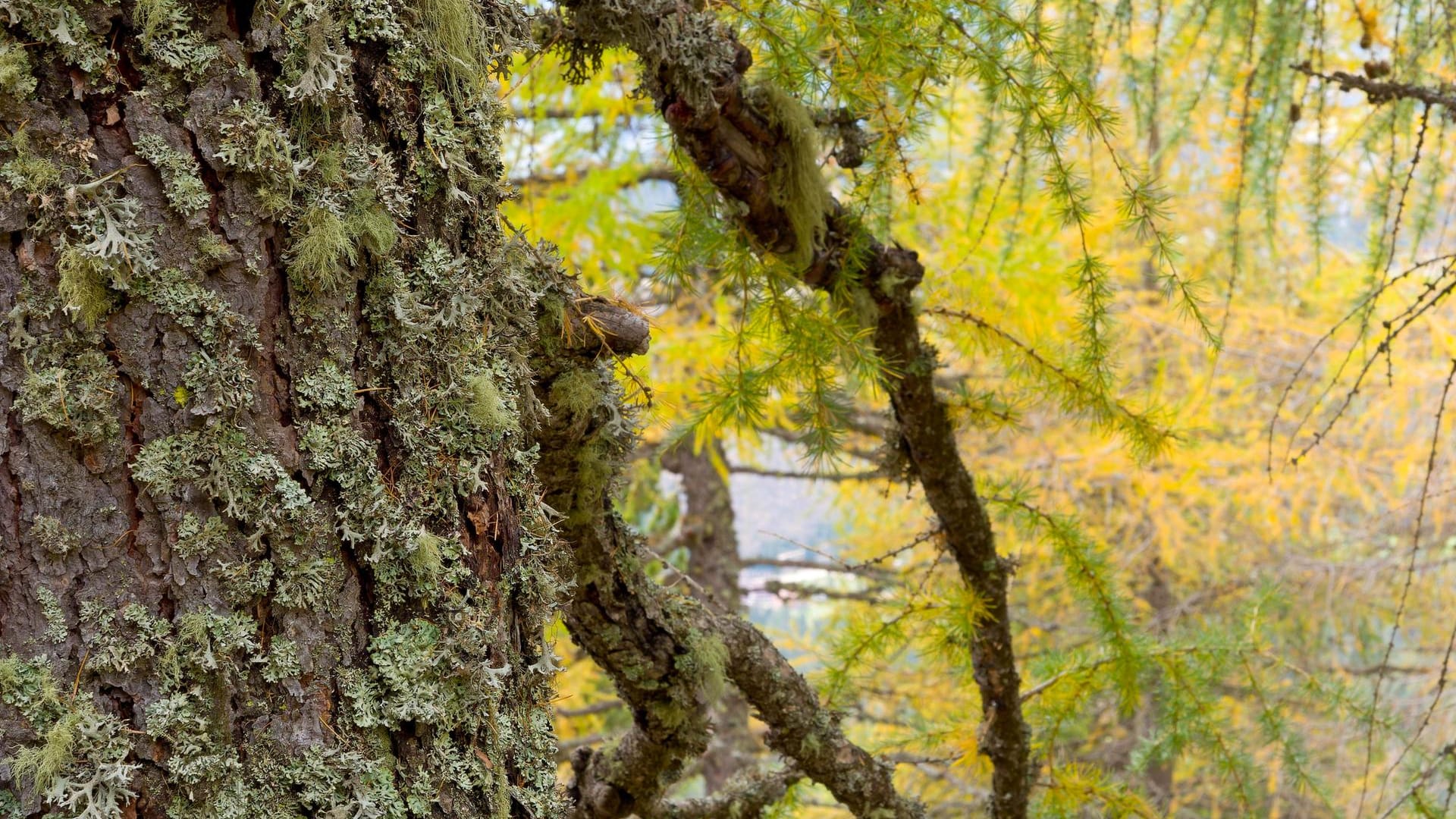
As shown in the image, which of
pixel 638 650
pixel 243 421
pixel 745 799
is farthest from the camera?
pixel 745 799

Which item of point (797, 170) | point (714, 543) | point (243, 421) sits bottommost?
point (243, 421)

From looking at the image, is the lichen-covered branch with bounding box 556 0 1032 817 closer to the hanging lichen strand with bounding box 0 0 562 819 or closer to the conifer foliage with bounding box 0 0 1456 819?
the conifer foliage with bounding box 0 0 1456 819

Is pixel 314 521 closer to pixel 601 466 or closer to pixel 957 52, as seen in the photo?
pixel 601 466

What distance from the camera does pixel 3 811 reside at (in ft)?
1.91

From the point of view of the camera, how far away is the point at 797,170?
3.98 ft

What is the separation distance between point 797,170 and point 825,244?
0.14m

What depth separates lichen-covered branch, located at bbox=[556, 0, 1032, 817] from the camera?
1.08 meters

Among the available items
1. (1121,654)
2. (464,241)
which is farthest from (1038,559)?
(464,241)

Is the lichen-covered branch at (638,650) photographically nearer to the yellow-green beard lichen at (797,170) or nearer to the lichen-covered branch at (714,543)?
the yellow-green beard lichen at (797,170)

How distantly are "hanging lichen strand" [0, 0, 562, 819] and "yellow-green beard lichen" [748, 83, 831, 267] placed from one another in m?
0.52

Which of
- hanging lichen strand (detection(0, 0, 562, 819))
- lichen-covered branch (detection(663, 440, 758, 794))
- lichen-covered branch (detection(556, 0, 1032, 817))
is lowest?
hanging lichen strand (detection(0, 0, 562, 819))

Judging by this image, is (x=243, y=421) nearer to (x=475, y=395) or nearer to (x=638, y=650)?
(x=475, y=395)

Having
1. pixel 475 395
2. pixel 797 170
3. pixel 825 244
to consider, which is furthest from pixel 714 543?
pixel 475 395

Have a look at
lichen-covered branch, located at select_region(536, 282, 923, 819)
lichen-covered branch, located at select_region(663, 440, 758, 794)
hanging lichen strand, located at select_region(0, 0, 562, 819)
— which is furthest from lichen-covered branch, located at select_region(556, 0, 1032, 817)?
lichen-covered branch, located at select_region(663, 440, 758, 794)
